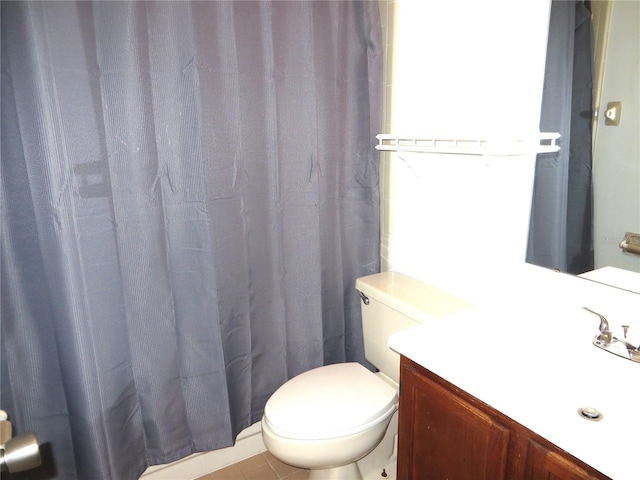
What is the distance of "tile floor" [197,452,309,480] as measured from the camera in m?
1.79

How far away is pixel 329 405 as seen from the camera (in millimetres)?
1448

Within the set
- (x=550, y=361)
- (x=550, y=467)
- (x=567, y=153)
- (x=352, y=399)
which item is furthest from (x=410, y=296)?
(x=550, y=467)

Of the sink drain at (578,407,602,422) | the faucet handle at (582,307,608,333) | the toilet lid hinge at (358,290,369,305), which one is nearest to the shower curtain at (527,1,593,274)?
the faucet handle at (582,307,608,333)

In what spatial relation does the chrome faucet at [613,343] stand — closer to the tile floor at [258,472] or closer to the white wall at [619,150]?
the white wall at [619,150]

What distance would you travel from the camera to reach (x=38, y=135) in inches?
47.2

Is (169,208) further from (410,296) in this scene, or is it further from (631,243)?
(631,243)

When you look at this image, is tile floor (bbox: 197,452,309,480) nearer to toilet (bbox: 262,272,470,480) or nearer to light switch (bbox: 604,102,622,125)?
toilet (bbox: 262,272,470,480)

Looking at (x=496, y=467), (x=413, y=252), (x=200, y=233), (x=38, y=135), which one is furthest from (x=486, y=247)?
(x=38, y=135)

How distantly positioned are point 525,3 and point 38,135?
1.38m

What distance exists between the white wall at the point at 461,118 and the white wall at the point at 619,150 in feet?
0.57

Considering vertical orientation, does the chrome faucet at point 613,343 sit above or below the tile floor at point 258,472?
above

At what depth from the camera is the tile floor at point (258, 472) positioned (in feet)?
5.86

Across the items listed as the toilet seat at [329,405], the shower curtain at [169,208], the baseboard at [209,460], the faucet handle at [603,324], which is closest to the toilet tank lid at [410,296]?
the shower curtain at [169,208]

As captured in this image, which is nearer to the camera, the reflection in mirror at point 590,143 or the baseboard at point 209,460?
the reflection in mirror at point 590,143
